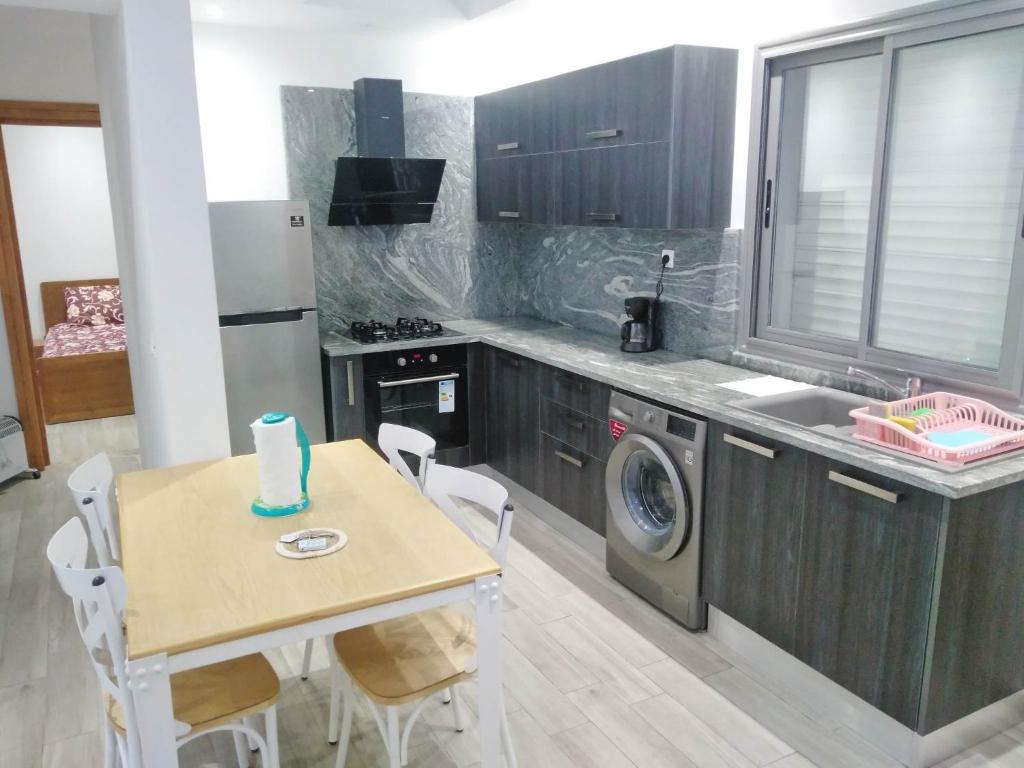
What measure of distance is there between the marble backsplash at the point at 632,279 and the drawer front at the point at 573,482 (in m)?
0.73

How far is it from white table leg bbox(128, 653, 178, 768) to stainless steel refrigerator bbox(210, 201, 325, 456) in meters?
2.53

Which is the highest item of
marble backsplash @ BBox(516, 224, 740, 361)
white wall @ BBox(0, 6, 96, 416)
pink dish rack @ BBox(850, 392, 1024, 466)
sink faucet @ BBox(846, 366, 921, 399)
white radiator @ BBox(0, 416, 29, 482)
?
white wall @ BBox(0, 6, 96, 416)

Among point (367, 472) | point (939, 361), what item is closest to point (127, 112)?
point (367, 472)

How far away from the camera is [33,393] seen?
16.2ft

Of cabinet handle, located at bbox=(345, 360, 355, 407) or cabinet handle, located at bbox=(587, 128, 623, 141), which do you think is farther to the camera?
cabinet handle, located at bbox=(345, 360, 355, 407)

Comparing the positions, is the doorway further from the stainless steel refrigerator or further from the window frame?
the window frame

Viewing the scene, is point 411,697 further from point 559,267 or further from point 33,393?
point 33,393

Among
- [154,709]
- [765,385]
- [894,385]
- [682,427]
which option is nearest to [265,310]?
[682,427]

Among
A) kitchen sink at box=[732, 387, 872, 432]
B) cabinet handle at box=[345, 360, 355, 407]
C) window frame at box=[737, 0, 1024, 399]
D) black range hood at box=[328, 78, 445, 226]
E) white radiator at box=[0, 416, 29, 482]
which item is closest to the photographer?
window frame at box=[737, 0, 1024, 399]

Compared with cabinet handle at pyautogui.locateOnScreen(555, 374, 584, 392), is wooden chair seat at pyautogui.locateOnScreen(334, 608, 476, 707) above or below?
below

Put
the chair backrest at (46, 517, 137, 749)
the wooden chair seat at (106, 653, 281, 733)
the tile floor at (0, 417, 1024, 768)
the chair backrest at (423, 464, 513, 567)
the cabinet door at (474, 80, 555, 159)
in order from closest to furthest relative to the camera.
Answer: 1. the chair backrest at (46, 517, 137, 749)
2. the wooden chair seat at (106, 653, 281, 733)
3. the chair backrest at (423, 464, 513, 567)
4. the tile floor at (0, 417, 1024, 768)
5. the cabinet door at (474, 80, 555, 159)

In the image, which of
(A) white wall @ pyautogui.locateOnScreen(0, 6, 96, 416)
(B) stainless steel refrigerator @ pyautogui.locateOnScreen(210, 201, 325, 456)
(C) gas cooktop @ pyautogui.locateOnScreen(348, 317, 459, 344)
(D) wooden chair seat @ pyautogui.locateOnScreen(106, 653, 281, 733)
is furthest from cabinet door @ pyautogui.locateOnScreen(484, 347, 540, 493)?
(A) white wall @ pyautogui.locateOnScreen(0, 6, 96, 416)

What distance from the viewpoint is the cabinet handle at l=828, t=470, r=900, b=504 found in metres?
2.26

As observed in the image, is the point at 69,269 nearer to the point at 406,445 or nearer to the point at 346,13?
the point at 346,13
